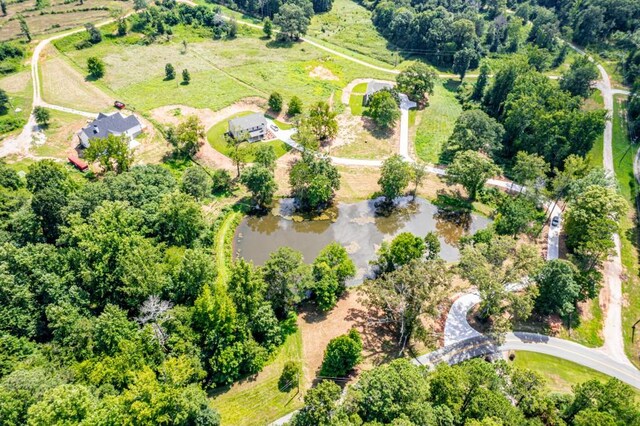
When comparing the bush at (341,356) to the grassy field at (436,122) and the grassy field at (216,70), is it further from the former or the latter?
the grassy field at (216,70)

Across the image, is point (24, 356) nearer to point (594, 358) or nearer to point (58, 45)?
point (594, 358)

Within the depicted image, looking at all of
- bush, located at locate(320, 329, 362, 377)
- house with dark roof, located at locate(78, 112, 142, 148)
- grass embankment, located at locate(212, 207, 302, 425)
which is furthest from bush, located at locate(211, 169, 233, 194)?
bush, located at locate(320, 329, 362, 377)

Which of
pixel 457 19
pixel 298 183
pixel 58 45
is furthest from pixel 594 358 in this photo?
pixel 58 45

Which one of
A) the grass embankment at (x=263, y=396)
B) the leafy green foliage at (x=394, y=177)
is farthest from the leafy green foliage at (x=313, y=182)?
the grass embankment at (x=263, y=396)

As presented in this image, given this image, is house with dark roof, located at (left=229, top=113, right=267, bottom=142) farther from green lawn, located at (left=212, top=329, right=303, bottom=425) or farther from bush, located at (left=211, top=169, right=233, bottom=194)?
green lawn, located at (left=212, top=329, right=303, bottom=425)

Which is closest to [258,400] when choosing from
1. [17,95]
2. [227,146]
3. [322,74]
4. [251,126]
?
[227,146]
